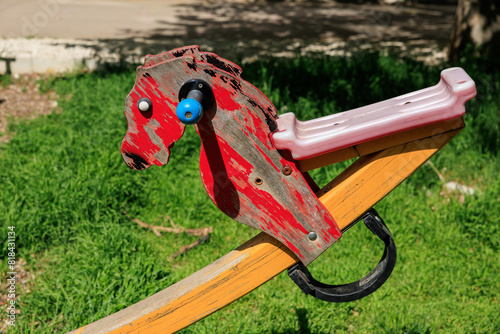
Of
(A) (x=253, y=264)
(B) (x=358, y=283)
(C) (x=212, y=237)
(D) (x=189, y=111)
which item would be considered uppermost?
(D) (x=189, y=111)

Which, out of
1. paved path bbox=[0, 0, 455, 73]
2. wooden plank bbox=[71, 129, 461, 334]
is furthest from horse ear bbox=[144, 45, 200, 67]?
paved path bbox=[0, 0, 455, 73]

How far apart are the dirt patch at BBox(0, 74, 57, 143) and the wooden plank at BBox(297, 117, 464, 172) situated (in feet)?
11.4

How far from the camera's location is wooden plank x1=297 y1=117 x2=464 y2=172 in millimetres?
1275

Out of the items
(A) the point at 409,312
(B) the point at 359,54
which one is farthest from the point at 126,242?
(B) the point at 359,54

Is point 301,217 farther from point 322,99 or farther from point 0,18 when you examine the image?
point 0,18

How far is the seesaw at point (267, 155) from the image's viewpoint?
4.08ft

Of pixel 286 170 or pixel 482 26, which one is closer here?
pixel 286 170

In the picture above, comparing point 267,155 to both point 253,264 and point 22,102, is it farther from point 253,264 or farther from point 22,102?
point 22,102

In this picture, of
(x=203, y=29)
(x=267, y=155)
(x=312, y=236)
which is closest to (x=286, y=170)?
(x=267, y=155)

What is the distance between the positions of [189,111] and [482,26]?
5136 millimetres

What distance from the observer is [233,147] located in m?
1.32

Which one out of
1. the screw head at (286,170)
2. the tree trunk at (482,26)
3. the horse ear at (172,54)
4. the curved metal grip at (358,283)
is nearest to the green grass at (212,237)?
the curved metal grip at (358,283)

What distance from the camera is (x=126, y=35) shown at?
7.64 meters

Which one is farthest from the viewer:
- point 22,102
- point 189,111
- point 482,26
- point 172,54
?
point 482,26
